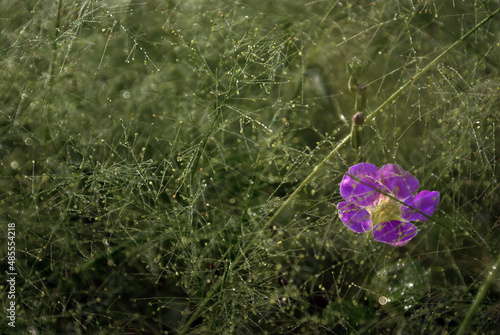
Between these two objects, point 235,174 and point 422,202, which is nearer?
point 422,202

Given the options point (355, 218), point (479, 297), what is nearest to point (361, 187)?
point (355, 218)

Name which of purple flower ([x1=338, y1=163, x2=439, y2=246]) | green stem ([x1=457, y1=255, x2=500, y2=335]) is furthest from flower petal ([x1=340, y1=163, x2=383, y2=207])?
green stem ([x1=457, y1=255, x2=500, y2=335])

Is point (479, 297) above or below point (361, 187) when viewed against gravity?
below

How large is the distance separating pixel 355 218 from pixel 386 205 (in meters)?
0.06

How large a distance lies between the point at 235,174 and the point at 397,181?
0.35 metres

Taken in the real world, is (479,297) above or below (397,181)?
below

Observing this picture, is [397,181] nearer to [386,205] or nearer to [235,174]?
[386,205]

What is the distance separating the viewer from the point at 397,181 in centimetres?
98

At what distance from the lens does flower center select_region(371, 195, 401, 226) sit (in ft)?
3.22

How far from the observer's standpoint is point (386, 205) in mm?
994

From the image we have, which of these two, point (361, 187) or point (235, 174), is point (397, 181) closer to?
point (361, 187)

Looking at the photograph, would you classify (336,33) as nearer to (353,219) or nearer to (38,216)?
(353,219)

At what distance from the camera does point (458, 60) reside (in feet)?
4.03

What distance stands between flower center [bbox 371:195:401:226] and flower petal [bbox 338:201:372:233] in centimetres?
1
